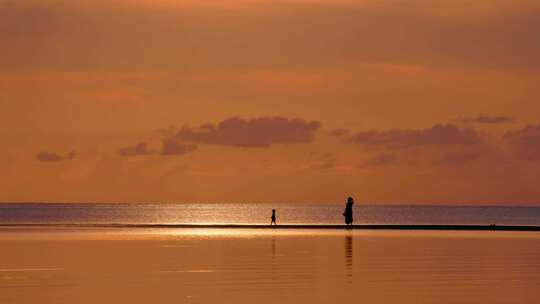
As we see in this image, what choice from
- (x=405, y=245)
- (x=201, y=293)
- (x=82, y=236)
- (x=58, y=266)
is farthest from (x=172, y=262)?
(x=82, y=236)

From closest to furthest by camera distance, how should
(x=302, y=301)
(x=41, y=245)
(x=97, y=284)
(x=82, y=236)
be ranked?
(x=302, y=301), (x=97, y=284), (x=41, y=245), (x=82, y=236)

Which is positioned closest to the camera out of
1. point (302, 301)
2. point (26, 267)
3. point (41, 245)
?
point (302, 301)

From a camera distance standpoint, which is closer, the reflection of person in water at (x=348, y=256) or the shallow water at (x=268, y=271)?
the shallow water at (x=268, y=271)

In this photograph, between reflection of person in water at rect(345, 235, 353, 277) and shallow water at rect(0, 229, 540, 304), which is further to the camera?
reflection of person in water at rect(345, 235, 353, 277)

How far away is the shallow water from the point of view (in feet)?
91.4

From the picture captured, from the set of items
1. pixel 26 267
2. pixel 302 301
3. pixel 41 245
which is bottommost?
pixel 302 301

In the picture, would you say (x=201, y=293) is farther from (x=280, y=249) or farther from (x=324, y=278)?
(x=280, y=249)

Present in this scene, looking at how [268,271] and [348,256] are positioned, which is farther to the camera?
[348,256]

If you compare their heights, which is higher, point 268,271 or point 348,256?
point 348,256

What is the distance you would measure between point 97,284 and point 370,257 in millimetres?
13336

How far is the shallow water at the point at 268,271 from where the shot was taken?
27.9 metres

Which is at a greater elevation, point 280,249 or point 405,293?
point 280,249

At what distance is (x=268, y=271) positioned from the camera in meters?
35.0

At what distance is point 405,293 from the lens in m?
28.4
